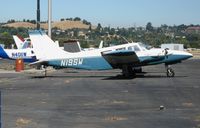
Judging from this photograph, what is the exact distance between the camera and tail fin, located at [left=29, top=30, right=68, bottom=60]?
29.3 meters

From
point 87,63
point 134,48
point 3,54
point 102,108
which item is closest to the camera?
point 102,108

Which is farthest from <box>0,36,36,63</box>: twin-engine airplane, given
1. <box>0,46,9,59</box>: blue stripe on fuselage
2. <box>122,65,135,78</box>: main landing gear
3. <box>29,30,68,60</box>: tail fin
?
<box>122,65,135,78</box>: main landing gear

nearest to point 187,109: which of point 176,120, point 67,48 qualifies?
point 176,120

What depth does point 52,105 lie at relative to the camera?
15.0 metres

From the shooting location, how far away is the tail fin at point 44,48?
29.3m

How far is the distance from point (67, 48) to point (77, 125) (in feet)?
93.9

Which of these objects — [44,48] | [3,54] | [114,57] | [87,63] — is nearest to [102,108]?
[114,57]

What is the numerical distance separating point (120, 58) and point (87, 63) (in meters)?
1.96

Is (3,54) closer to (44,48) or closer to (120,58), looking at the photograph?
(44,48)

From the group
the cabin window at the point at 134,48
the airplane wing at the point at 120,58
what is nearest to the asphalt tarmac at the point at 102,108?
the airplane wing at the point at 120,58

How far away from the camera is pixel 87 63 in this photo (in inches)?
1134

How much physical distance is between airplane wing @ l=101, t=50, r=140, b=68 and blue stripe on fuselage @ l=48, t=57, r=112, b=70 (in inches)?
13.5

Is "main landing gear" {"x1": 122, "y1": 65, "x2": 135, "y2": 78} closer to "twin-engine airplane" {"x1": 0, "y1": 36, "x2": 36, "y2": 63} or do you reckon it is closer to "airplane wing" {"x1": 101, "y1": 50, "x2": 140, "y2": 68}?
"airplane wing" {"x1": 101, "y1": 50, "x2": 140, "y2": 68}

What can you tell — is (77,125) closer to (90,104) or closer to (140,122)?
(140,122)
